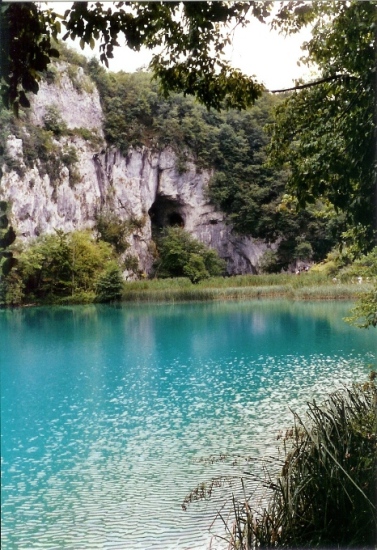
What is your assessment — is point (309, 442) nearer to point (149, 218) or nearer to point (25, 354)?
point (149, 218)

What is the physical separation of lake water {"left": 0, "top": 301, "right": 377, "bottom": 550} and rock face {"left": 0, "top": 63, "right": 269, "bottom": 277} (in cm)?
57

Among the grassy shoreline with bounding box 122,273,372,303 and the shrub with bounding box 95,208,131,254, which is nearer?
the grassy shoreline with bounding box 122,273,372,303

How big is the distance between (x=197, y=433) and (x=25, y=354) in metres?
2.54

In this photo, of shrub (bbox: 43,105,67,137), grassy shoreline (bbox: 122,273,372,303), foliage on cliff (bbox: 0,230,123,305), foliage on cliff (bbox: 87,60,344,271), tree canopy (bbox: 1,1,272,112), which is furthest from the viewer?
grassy shoreline (bbox: 122,273,372,303)

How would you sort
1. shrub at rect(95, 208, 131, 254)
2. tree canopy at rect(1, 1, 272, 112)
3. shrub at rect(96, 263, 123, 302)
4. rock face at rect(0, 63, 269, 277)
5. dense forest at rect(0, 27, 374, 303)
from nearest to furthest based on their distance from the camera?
tree canopy at rect(1, 1, 272, 112)
dense forest at rect(0, 27, 374, 303)
rock face at rect(0, 63, 269, 277)
shrub at rect(96, 263, 123, 302)
shrub at rect(95, 208, 131, 254)

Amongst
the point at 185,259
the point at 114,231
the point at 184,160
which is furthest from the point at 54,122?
the point at 184,160

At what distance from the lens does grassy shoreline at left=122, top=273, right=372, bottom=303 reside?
14.5 feet

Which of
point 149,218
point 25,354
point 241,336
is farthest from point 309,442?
point 241,336

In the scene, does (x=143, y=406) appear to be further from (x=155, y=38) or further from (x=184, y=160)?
(x=155, y=38)

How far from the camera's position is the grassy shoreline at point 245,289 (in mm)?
4410

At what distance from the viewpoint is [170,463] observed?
12.0 ft

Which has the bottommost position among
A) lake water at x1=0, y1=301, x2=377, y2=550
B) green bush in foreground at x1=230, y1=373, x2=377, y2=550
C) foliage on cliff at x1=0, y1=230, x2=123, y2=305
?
lake water at x1=0, y1=301, x2=377, y2=550

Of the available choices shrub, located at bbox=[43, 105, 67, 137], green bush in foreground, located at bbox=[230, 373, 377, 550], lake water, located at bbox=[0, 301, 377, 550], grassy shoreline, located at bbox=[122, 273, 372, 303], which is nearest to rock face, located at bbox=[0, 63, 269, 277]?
shrub, located at bbox=[43, 105, 67, 137]

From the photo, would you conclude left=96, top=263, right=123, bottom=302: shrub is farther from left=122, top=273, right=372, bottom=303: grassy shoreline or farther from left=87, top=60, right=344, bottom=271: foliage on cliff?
left=87, top=60, right=344, bottom=271: foliage on cliff
